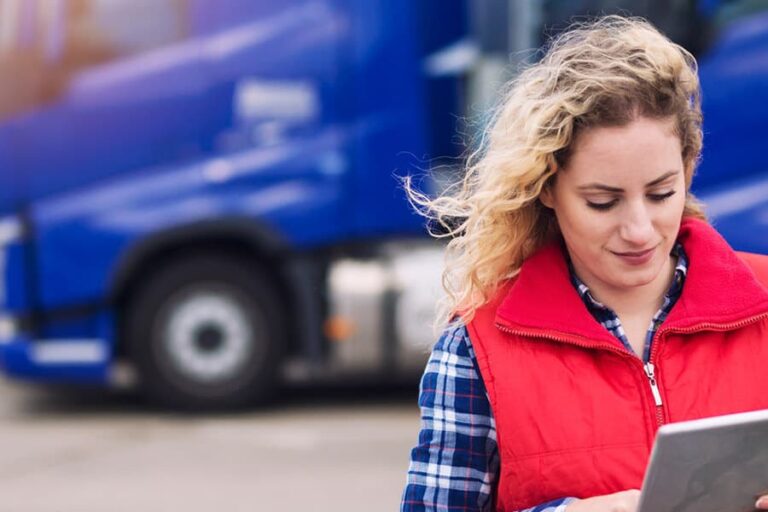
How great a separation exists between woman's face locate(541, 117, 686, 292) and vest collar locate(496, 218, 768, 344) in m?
0.05

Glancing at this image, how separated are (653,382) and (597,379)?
0.08 m

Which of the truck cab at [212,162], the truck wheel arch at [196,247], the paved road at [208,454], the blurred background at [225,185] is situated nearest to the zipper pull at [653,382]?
the paved road at [208,454]

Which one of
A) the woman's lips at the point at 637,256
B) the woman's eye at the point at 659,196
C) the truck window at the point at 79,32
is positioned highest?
the truck window at the point at 79,32

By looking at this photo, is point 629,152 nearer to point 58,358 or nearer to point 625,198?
point 625,198

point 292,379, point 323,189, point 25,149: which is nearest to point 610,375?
point 323,189

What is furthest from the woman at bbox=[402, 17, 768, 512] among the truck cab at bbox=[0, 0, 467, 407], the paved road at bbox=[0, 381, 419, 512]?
the truck cab at bbox=[0, 0, 467, 407]

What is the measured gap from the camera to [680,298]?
5.71ft

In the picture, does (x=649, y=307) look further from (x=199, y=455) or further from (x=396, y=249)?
(x=396, y=249)

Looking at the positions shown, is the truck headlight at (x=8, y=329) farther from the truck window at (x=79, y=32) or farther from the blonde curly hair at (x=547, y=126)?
the blonde curly hair at (x=547, y=126)

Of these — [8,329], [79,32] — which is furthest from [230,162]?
[8,329]

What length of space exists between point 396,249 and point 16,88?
239cm

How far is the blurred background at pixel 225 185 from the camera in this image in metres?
6.98

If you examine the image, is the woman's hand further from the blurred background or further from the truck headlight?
the truck headlight

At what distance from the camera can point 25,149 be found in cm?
711
